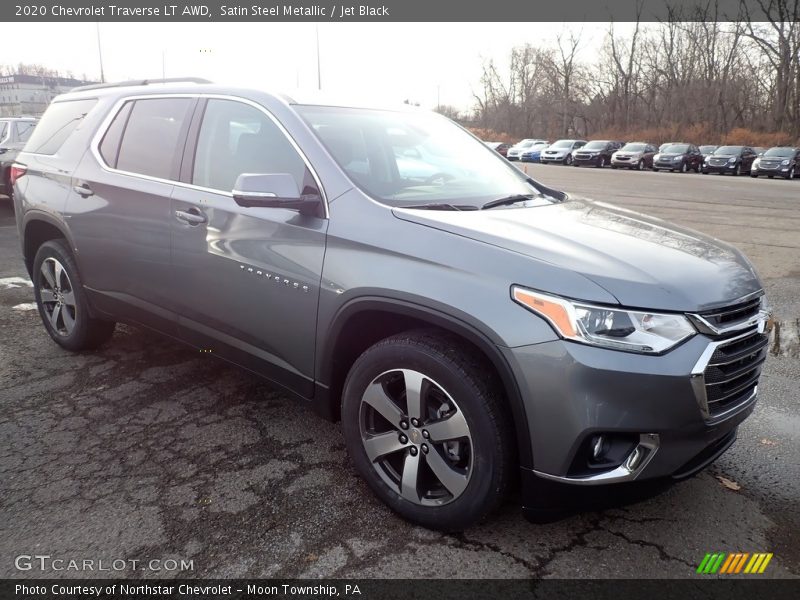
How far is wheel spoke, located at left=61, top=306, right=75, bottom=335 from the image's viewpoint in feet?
14.5

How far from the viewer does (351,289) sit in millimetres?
2602

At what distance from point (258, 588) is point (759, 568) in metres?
1.89

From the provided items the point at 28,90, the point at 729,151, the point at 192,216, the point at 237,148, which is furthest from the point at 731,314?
the point at 28,90

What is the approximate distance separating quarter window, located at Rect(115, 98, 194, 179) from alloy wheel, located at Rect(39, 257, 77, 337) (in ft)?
3.49

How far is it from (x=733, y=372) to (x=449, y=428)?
3.55 ft

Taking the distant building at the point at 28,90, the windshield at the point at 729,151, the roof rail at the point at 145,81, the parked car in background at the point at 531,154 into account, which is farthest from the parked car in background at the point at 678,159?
the distant building at the point at 28,90

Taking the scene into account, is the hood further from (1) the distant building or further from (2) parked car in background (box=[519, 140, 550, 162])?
(1) the distant building

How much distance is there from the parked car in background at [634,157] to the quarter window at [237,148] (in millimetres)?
35234

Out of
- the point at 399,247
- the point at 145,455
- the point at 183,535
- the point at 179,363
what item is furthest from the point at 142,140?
the point at 183,535

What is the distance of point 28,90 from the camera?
171 ft

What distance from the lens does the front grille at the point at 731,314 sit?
222 cm

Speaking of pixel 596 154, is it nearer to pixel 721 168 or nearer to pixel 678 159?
pixel 678 159

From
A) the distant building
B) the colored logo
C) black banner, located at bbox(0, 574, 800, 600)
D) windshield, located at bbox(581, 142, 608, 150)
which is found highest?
the distant building

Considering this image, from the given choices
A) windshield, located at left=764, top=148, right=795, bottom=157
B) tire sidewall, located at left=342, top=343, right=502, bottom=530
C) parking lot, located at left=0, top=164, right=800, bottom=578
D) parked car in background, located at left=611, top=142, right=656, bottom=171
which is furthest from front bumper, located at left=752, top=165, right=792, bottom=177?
tire sidewall, located at left=342, top=343, right=502, bottom=530
